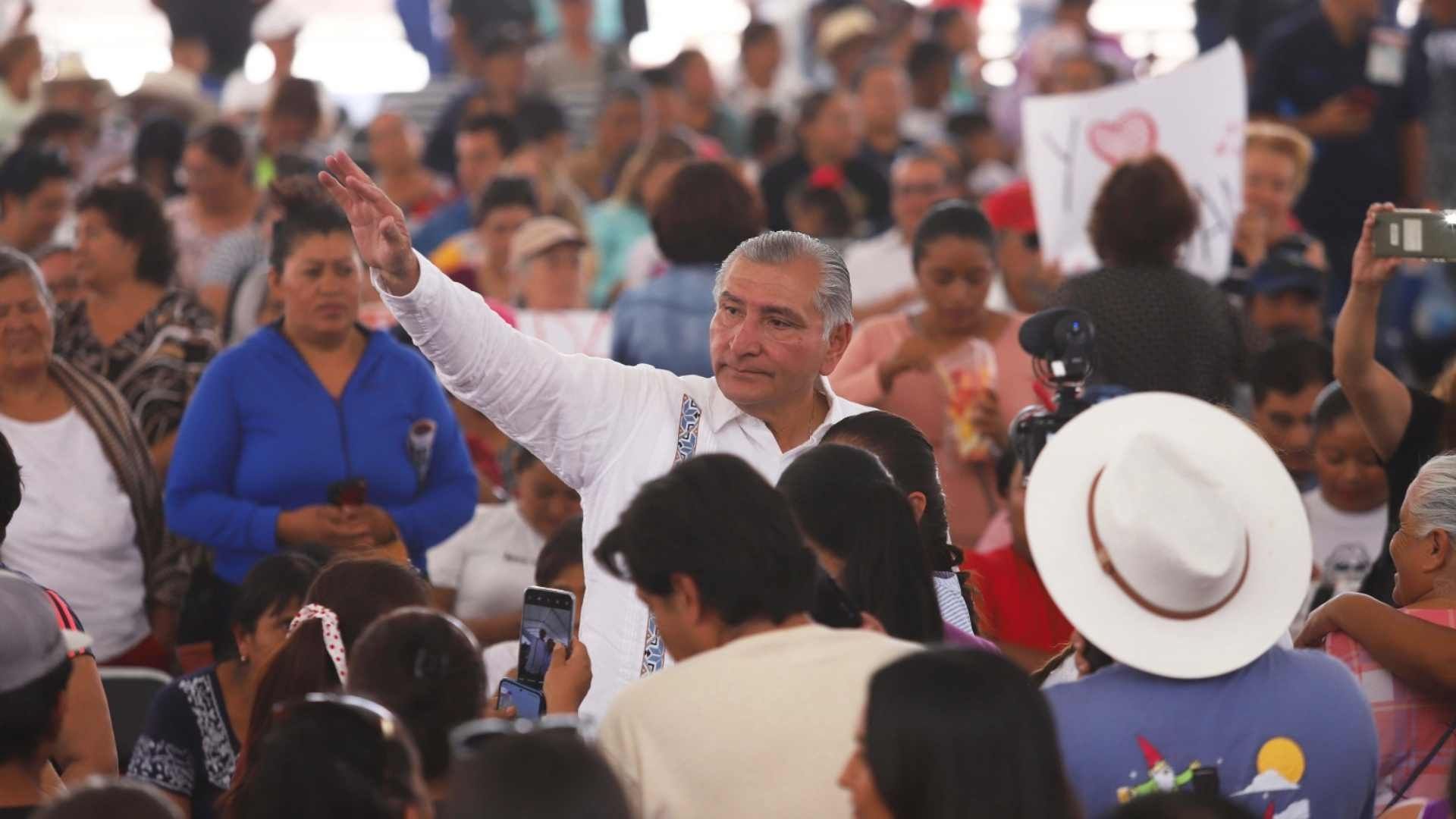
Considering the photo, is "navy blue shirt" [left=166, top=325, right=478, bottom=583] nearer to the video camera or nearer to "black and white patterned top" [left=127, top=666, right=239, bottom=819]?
"black and white patterned top" [left=127, top=666, right=239, bottom=819]

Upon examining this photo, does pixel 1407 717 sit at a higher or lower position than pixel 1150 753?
lower

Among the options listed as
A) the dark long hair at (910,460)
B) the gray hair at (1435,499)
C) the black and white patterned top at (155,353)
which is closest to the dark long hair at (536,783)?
the dark long hair at (910,460)

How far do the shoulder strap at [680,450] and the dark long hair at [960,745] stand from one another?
1275mm

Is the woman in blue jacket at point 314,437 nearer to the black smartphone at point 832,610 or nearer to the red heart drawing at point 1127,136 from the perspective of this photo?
the black smartphone at point 832,610

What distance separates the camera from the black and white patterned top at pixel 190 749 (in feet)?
14.5

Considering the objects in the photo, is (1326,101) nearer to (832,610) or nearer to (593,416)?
(593,416)

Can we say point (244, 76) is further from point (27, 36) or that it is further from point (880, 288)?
point (880, 288)

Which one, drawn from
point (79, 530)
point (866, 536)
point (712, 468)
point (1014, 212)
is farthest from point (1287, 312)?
point (712, 468)

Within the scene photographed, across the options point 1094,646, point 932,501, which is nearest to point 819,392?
point 932,501

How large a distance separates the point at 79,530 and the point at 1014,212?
4134mm

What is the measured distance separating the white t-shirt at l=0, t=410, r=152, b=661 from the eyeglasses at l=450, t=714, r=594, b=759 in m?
3.24

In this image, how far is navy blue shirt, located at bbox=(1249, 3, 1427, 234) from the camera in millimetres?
9859

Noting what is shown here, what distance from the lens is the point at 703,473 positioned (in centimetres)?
304

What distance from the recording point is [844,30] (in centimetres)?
1357
